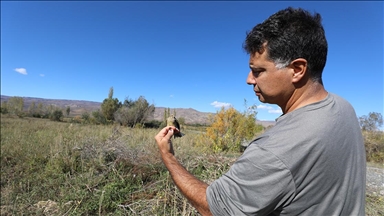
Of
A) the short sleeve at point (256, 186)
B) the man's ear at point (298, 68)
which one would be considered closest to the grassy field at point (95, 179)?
the short sleeve at point (256, 186)

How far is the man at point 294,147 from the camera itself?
83 cm

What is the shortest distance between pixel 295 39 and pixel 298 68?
135 millimetres

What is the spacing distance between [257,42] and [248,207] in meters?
0.78

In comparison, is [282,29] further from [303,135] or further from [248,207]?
[248,207]

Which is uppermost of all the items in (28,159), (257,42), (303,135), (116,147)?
(257,42)

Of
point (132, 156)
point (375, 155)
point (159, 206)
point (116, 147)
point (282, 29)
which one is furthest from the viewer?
point (375, 155)

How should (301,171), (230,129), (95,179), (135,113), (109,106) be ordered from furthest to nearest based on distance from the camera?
(109,106) < (135,113) < (230,129) < (95,179) < (301,171)

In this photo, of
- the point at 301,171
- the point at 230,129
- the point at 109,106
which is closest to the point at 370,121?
the point at 230,129

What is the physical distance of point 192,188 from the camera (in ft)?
3.69

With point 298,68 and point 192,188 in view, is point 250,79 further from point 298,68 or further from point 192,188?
point 192,188

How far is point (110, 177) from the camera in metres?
4.70

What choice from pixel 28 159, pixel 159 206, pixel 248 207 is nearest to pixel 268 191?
pixel 248 207

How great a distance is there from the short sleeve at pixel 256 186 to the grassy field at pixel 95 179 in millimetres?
2167

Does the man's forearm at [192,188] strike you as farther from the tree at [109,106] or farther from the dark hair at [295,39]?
the tree at [109,106]
